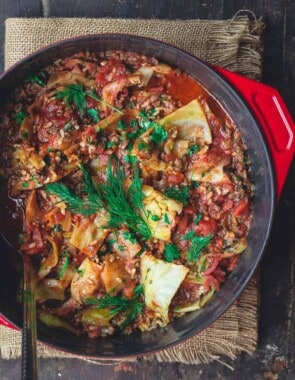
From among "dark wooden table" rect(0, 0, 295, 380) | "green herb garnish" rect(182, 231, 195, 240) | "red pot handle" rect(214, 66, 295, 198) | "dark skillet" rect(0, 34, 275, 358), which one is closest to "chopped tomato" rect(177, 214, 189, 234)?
"green herb garnish" rect(182, 231, 195, 240)

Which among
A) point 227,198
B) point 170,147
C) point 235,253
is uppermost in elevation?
point 170,147

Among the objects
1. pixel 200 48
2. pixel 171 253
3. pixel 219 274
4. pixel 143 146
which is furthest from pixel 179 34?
pixel 219 274

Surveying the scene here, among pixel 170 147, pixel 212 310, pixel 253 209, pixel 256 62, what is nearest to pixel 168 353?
pixel 212 310

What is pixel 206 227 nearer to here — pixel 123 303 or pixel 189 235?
pixel 189 235

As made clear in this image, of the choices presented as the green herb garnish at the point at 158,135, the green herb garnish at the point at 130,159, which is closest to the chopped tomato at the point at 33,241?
the green herb garnish at the point at 130,159

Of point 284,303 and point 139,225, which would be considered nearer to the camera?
point 139,225

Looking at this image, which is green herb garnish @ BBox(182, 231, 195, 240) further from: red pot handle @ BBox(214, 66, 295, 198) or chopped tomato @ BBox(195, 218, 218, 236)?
red pot handle @ BBox(214, 66, 295, 198)

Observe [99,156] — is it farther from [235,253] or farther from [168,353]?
[168,353]
